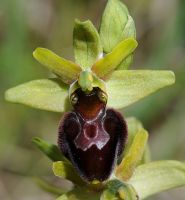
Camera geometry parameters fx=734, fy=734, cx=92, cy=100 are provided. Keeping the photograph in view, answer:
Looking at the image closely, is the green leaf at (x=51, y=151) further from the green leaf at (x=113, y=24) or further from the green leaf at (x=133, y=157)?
the green leaf at (x=113, y=24)

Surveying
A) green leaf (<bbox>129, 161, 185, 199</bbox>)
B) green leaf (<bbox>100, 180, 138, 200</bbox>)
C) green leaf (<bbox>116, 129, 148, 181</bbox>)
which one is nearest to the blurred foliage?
green leaf (<bbox>129, 161, 185, 199</bbox>)

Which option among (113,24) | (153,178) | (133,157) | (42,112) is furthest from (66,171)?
(42,112)

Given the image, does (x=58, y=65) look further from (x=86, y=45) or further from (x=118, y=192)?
(x=118, y=192)

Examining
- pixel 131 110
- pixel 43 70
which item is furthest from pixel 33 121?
pixel 131 110

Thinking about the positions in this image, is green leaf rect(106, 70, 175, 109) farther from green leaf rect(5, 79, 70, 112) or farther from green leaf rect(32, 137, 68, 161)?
green leaf rect(32, 137, 68, 161)

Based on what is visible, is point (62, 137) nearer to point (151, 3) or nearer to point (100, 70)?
point (100, 70)
